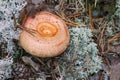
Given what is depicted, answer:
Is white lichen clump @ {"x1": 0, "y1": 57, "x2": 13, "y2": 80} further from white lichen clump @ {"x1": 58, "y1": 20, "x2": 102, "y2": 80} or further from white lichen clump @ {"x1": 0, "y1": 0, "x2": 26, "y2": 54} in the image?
white lichen clump @ {"x1": 58, "y1": 20, "x2": 102, "y2": 80}

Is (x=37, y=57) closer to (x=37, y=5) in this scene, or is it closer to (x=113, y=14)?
(x=37, y=5)

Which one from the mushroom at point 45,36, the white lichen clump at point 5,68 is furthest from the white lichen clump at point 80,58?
the white lichen clump at point 5,68

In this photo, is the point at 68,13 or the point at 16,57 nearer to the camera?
the point at 16,57

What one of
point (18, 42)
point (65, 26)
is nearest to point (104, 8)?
point (65, 26)

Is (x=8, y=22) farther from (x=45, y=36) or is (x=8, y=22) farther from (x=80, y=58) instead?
(x=80, y=58)

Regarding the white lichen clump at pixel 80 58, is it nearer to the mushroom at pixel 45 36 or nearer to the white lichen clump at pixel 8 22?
the mushroom at pixel 45 36

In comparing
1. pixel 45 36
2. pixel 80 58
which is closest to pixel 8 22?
pixel 45 36

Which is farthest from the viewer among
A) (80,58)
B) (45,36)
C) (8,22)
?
(80,58)
